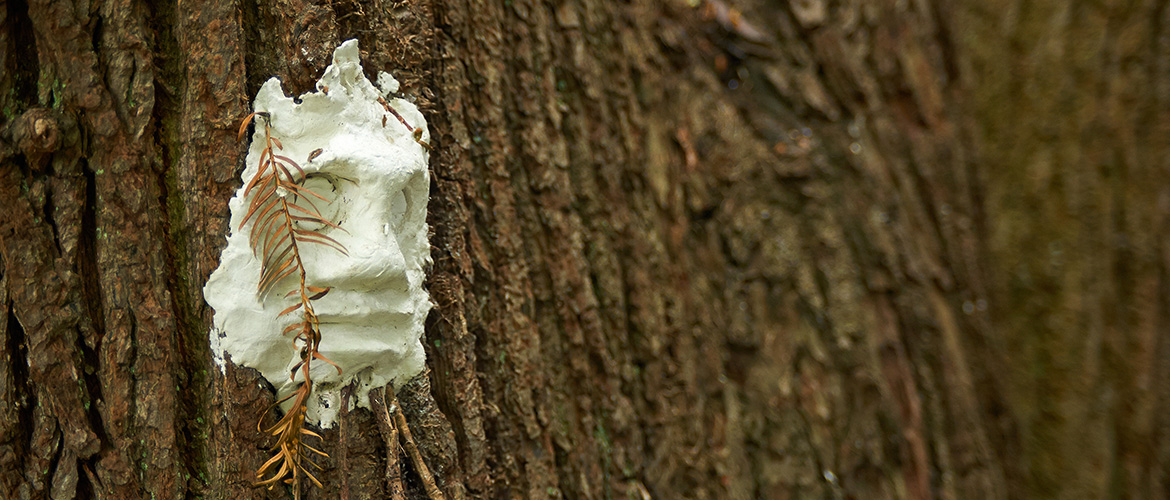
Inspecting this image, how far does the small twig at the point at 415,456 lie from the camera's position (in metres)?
0.73

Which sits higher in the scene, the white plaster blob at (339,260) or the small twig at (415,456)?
the white plaster blob at (339,260)

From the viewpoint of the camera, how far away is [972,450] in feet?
4.17

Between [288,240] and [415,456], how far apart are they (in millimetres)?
295

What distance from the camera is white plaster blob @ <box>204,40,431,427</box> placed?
65 centimetres

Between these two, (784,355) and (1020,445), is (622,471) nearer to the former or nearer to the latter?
(784,355)

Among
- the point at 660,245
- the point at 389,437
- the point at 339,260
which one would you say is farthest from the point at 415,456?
the point at 660,245

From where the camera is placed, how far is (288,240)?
2.13ft

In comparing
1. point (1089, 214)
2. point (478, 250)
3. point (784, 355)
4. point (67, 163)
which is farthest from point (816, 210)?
point (67, 163)

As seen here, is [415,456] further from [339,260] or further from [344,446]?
[339,260]

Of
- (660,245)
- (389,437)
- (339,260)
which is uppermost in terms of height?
(339,260)

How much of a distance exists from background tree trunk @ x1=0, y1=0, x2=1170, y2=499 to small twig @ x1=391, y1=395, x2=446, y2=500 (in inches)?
0.6

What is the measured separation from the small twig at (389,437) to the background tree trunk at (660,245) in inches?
0.6

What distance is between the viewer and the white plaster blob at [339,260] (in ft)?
2.13

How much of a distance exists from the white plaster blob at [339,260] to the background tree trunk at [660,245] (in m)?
0.03
